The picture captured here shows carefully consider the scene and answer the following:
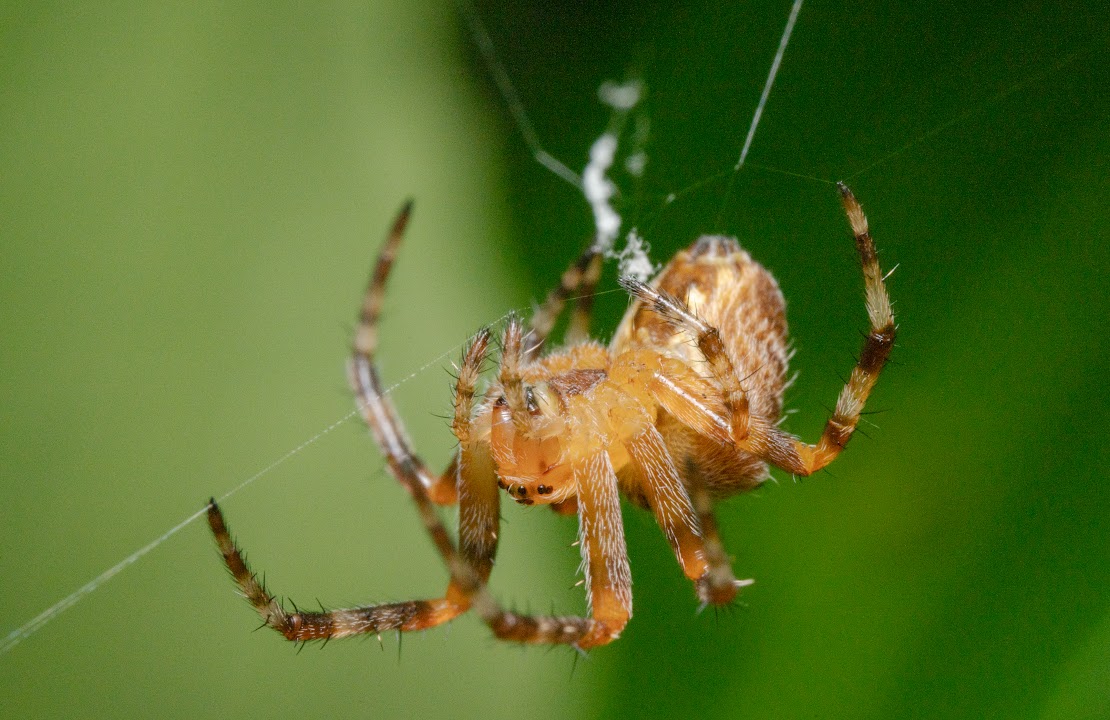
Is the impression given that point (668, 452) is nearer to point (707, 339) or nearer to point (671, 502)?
point (671, 502)

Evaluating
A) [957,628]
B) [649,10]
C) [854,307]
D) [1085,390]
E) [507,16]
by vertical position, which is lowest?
[957,628]

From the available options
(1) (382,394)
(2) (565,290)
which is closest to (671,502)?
(2) (565,290)

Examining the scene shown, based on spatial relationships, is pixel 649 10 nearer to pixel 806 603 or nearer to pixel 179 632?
pixel 806 603

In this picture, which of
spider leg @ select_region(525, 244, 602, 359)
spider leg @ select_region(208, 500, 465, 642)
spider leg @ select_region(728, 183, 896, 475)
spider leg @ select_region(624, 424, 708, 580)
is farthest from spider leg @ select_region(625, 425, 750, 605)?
spider leg @ select_region(208, 500, 465, 642)

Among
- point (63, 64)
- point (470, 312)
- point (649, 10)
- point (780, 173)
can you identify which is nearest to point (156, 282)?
point (63, 64)

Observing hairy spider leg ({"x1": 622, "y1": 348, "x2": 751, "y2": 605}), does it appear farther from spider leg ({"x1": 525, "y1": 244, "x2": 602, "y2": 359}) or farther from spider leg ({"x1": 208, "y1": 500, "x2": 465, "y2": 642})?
spider leg ({"x1": 208, "y1": 500, "x2": 465, "y2": 642})

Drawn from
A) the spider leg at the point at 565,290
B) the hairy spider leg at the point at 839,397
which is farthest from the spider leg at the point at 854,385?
the spider leg at the point at 565,290
